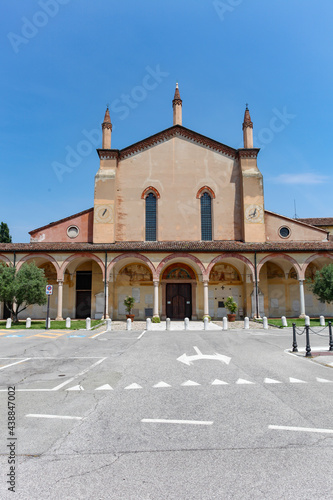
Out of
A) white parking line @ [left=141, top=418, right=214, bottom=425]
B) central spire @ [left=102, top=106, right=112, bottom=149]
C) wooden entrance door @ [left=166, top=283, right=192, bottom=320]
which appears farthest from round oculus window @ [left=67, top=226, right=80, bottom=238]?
white parking line @ [left=141, top=418, right=214, bottom=425]

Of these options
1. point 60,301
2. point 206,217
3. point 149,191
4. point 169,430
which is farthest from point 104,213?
point 169,430

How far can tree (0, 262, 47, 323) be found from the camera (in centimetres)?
2219

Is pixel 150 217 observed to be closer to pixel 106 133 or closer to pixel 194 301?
pixel 194 301

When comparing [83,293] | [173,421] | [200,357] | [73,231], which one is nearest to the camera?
[173,421]

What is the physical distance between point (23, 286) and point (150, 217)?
11.0m

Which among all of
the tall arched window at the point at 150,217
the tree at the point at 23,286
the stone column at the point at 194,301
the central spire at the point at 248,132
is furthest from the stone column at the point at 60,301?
the central spire at the point at 248,132

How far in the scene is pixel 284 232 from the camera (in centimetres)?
2795

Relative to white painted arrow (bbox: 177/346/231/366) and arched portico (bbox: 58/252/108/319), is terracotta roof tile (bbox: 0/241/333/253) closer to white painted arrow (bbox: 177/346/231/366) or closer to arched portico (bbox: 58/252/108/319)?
arched portico (bbox: 58/252/108/319)

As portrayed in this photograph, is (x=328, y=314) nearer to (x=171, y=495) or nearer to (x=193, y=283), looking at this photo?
(x=193, y=283)

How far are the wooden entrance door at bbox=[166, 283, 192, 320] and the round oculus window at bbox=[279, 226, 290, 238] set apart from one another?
8.55m

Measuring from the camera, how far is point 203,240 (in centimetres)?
2784

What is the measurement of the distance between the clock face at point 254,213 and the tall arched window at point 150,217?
7459 millimetres

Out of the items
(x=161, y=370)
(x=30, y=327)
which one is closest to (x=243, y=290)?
(x=30, y=327)

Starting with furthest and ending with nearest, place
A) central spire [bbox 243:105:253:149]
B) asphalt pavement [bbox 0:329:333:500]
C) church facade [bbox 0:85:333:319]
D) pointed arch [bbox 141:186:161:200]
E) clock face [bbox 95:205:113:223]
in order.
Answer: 1. central spire [bbox 243:105:253:149]
2. pointed arch [bbox 141:186:161:200]
3. church facade [bbox 0:85:333:319]
4. clock face [bbox 95:205:113:223]
5. asphalt pavement [bbox 0:329:333:500]
